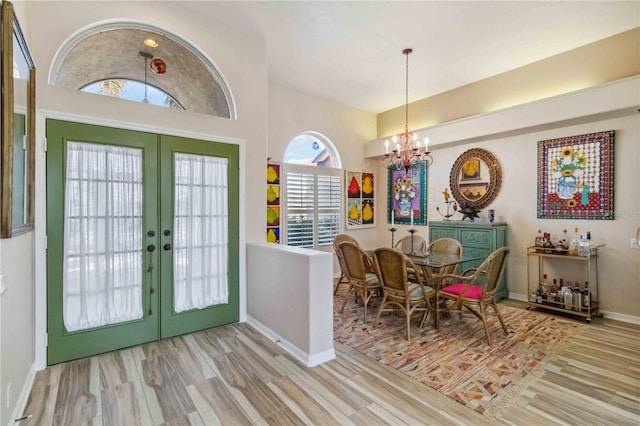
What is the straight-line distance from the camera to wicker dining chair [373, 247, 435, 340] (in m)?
3.18

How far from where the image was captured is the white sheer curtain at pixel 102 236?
2.73m

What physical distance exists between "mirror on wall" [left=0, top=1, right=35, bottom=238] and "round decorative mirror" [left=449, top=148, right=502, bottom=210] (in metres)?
5.54

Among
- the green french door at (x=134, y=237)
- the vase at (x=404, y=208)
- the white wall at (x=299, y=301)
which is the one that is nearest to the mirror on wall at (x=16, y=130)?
the green french door at (x=134, y=237)

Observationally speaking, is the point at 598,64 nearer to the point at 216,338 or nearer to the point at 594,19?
the point at 594,19

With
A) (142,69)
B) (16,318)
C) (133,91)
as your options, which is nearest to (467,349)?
(16,318)

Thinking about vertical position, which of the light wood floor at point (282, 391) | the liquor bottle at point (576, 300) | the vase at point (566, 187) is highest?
the vase at point (566, 187)

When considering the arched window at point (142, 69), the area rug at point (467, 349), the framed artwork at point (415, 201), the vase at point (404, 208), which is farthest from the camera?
the vase at point (404, 208)

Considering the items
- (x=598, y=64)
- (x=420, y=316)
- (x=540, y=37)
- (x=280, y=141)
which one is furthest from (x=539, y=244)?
(x=280, y=141)

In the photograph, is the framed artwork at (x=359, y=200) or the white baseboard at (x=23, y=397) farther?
the framed artwork at (x=359, y=200)

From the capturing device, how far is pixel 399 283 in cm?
325

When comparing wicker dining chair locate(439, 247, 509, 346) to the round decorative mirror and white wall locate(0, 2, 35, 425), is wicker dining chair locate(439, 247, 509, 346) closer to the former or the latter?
the round decorative mirror

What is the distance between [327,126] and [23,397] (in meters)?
5.35

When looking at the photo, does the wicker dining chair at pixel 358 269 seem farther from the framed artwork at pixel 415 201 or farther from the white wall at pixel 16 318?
the white wall at pixel 16 318

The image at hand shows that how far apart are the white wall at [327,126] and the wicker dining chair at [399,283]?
105 inches
